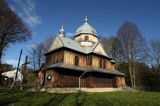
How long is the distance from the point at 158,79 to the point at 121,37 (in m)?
11.7

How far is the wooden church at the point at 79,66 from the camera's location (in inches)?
923

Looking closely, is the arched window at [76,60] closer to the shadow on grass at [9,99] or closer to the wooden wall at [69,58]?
the wooden wall at [69,58]

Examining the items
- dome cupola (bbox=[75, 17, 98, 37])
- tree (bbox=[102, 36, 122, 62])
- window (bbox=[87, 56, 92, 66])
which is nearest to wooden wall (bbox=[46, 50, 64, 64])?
window (bbox=[87, 56, 92, 66])

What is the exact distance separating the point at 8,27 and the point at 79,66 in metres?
14.1

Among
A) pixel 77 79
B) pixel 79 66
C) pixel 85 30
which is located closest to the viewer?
pixel 77 79

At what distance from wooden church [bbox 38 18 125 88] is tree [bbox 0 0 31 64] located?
7.45 meters

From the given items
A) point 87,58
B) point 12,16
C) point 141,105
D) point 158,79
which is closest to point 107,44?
point 158,79

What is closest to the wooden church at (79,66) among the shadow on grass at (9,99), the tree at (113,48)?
the shadow on grass at (9,99)

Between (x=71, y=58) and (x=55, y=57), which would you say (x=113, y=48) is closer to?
(x=71, y=58)

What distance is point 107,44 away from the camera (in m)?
47.1

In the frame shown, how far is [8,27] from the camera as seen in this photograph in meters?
30.2

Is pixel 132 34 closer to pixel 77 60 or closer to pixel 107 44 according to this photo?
pixel 107 44

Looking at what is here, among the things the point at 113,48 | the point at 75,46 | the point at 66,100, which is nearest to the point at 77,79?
the point at 75,46

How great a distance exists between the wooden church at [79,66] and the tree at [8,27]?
7.45 metres
